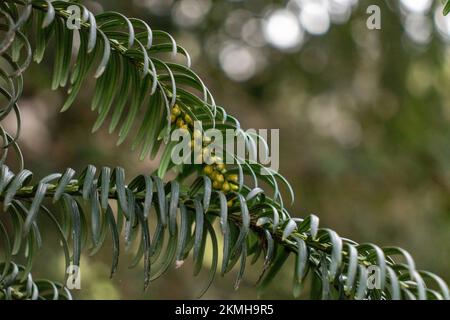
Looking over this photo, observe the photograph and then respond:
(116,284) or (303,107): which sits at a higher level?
(303,107)

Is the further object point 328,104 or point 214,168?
point 328,104

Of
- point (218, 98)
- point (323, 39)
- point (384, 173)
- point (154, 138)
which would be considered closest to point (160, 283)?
point (218, 98)

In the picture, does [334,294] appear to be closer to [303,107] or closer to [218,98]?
[218,98]

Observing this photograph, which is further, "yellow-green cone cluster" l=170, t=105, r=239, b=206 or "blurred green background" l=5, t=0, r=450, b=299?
"blurred green background" l=5, t=0, r=450, b=299

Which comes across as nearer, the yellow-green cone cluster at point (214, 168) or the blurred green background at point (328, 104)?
the yellow-green cone cluster at point (214, 168)

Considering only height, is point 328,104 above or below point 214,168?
above

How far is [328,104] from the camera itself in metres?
3.90

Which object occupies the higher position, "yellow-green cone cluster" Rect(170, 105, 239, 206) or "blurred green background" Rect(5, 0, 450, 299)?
"blurred green background" Rect(5, 0, 450, 299)

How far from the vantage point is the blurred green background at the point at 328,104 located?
3.41 m

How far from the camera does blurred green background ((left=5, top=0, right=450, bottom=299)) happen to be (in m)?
3.41

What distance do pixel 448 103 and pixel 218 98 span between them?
1.38 meters

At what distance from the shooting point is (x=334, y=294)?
87 centimetres

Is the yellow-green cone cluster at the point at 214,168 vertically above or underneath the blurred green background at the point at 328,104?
underneath
